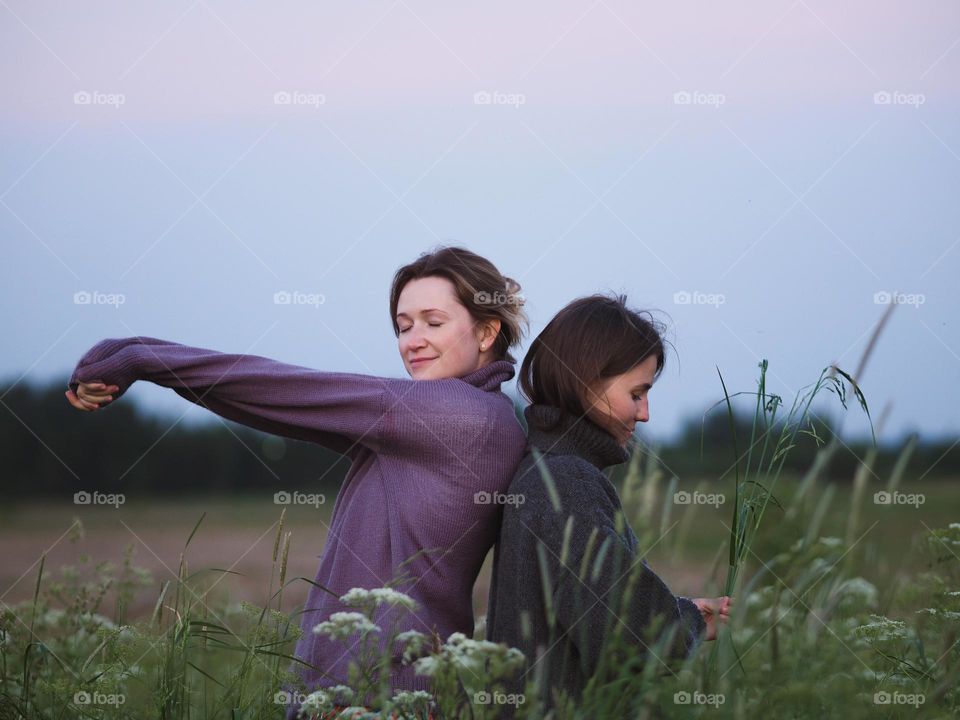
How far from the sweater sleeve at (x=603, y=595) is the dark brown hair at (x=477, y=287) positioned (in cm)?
83

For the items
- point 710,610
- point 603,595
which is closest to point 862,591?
point 710,610

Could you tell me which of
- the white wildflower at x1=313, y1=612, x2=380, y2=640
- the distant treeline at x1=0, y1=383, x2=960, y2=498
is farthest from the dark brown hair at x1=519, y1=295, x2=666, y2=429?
the distant treeline at x1=0, y1=383, x2=960, y2=498

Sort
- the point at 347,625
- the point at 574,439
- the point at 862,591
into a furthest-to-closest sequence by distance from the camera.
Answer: the point at 574,439, the point at 862,591, the point at 347,625

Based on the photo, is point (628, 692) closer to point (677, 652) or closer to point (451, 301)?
point (677, 652)

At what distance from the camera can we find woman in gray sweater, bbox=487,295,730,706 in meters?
2.71

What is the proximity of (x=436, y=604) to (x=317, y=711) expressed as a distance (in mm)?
569

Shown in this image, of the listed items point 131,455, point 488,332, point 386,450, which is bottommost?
point 386,450

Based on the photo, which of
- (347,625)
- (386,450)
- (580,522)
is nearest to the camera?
(347,625)

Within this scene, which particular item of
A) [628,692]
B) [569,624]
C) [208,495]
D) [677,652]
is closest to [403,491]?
[569,624]

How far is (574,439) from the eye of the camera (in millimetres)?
3055

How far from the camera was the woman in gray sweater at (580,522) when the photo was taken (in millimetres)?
2713

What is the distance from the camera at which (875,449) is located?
7.32ft

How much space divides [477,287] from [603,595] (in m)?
1.19

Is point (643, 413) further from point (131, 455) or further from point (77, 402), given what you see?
point (131, 455)
